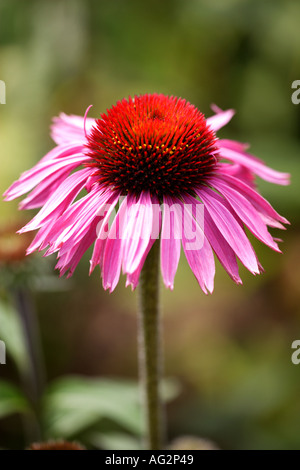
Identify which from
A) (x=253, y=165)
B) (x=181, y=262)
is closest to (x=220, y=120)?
(x=253, y=165)

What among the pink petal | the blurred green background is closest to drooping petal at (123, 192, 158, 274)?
the pink petal

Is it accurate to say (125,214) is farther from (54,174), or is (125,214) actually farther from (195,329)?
(195,329)

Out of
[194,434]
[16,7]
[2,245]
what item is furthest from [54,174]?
[16,7]

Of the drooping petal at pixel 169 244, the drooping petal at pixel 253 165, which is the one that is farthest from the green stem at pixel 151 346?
the drooping petal at pixel 253 165

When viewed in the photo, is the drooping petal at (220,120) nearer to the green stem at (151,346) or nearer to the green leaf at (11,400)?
the green stem at (151,346)

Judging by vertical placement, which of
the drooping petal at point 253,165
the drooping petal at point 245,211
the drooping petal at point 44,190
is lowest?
the drooping petal at point 245,211

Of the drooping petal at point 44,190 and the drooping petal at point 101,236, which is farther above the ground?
the drooping petal at point 44,190

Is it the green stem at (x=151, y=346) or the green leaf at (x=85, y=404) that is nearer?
the green stem at (x=151, y=346)
